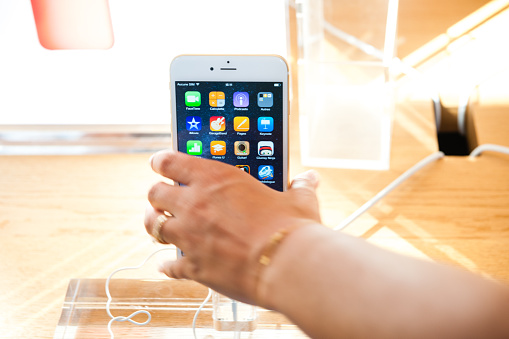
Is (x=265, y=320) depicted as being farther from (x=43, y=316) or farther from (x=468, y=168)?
(x=468, y=168)

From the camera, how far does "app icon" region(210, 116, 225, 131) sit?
17.2 inches

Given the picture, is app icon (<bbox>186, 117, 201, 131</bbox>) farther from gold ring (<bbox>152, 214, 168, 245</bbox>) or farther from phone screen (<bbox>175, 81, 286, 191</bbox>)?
gold ring (<bbox>152, 214, 168, 245</bbox>)

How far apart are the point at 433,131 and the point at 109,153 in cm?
39

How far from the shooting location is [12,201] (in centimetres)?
58

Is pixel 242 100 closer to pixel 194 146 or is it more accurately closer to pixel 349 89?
pixel 194 146

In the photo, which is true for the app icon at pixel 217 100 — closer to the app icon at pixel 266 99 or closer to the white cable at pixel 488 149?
the app icon at pixel 266 99

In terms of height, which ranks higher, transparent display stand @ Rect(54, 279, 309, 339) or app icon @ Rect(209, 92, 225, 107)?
app icon @ Rect(209, 92, 225, 107)

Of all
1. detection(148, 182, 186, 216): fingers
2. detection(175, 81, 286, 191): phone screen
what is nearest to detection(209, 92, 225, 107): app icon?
detection(175, 81, 286, 191): phone screen

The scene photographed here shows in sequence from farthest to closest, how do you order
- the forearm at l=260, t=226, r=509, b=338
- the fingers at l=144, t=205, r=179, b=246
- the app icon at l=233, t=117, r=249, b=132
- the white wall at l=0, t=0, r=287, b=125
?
1. the white wall at l=0, t=0, r=287, b=125
2. the app icon at l=233, t=117, r=249, b=132
3. the fingers at l=144, t=205, r=179, b=246
4. the forearm at l=260, t=226, r=509, b=338

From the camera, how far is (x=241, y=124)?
0.44m

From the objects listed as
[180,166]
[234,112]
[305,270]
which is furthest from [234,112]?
[305,270]

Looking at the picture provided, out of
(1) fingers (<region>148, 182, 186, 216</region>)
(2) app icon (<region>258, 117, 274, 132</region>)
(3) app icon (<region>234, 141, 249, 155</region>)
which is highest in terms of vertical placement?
(2) app icon (<region>258, 117, 274, 132</region>)

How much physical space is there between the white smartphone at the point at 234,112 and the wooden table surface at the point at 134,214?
13 centimetres

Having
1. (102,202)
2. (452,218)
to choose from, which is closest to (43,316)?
(102,202)
